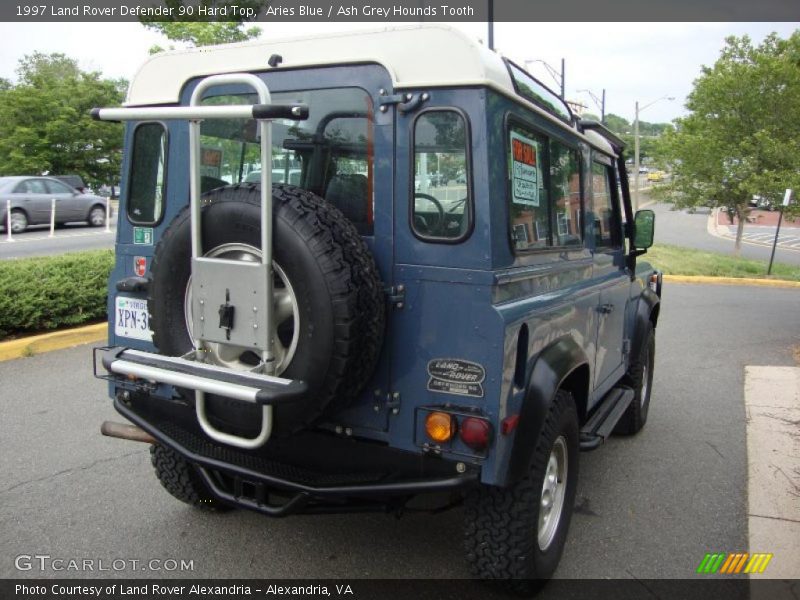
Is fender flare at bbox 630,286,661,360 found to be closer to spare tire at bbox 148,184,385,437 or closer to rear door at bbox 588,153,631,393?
rear door at bbox 588,153,631,393

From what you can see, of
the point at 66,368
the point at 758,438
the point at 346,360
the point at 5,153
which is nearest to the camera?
the point at 346,360

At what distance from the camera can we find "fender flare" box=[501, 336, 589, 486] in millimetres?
2539

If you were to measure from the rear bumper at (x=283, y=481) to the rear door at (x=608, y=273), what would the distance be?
5.56ft

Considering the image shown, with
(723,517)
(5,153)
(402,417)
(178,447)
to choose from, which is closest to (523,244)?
(402,417)

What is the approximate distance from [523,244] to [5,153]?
24915mm

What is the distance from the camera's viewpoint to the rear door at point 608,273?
13.0ft

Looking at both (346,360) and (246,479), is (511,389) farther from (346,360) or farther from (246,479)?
(246,479)

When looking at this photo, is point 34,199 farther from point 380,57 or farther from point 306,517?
point 380,57

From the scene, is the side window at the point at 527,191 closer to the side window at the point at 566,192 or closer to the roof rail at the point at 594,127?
the side window at the point at 566,192

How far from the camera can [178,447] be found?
2.79m

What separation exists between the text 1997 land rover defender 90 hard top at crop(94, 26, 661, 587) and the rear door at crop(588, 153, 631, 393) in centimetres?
96

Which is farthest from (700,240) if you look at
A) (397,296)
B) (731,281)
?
(397,296)

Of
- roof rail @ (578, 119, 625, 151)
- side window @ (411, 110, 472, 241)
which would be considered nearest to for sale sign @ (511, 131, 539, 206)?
side window @ (411, 110, 472, 241)

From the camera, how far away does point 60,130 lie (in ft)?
74.8
